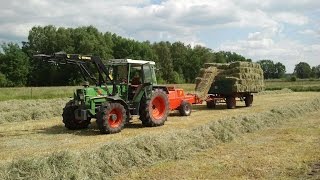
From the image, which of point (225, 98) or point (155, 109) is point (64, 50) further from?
point (155, 109)

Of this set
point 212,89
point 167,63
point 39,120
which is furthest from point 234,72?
point 167,63

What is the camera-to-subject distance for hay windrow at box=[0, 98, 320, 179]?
7.68 metres

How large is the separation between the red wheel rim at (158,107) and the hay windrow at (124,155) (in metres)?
2.50

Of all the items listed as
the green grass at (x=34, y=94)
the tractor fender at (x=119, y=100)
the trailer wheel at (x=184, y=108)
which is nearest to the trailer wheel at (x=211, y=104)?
the trailer wheel at (x=184, y=108)

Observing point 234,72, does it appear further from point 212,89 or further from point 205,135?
point 205,135

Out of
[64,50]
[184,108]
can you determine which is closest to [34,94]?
[184,108]

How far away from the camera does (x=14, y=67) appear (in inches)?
2436

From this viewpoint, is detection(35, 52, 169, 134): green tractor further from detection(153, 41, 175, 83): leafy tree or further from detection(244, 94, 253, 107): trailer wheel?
detection(153, 41, 175, 83): leafy tree

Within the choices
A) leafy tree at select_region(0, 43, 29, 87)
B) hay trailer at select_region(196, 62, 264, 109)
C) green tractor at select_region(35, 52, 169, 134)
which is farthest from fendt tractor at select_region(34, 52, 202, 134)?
leafy tree at select_region(0, 43, 29, 87)

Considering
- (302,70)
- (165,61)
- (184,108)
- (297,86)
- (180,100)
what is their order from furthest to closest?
(302,70)
(165,61)
(297,86)
(184,108)
(180,100)

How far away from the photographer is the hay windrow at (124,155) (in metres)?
7.68

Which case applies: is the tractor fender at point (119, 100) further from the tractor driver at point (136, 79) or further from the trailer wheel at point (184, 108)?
the trailer wheel at point (184, 108)

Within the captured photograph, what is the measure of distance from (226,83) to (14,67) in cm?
4756

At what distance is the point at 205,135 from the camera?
11.7 metres
